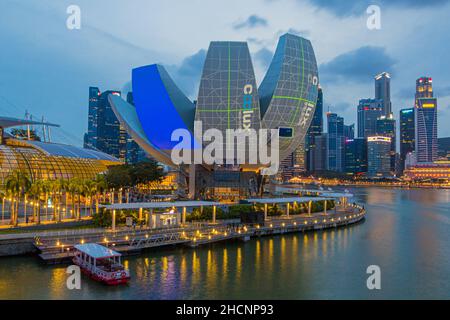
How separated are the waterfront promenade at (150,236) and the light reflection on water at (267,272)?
99 cm

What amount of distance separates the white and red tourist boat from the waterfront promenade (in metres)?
2.01

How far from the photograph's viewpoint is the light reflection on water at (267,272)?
23516mm

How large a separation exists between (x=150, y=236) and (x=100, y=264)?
8181 mm

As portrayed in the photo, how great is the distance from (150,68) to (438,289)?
152ft

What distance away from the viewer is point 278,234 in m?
42.3

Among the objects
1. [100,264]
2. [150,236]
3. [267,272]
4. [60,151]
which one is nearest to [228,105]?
[150,236]

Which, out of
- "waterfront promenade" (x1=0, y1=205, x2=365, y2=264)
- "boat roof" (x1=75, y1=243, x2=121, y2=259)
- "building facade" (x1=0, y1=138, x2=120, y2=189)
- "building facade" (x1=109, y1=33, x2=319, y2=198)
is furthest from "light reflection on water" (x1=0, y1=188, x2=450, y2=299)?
"building facade" (x1=0, y1=138, x2=120, y2=189)

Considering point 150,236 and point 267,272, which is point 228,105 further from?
point 267,272

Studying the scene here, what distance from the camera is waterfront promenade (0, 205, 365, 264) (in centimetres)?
2970

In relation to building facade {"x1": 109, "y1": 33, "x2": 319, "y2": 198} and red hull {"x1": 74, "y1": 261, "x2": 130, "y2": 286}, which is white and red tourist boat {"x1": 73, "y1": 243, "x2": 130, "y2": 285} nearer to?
red hull {"x1": 74, "y1": 261, "x2": 130, "y2": 286}

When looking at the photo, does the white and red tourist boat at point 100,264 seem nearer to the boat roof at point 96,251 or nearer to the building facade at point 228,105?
the boat roof at point 96,251

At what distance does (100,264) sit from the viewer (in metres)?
26.4

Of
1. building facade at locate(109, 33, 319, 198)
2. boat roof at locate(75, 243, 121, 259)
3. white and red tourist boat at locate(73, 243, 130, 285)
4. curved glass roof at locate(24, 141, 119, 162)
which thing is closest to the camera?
white and red tourist boat at locate(73, 243, 130, 285)
